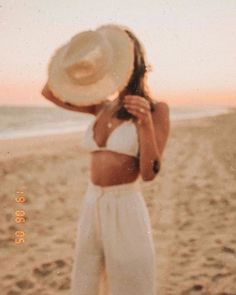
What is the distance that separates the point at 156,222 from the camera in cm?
586

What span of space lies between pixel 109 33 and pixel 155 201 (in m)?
4.88

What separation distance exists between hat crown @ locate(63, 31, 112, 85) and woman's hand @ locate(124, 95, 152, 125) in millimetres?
217

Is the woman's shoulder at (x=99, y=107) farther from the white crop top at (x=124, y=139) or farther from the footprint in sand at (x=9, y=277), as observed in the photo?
the footprint in sand at (x=9, y=277)

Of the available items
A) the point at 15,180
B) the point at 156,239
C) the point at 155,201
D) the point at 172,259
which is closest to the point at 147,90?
the point at 172,259

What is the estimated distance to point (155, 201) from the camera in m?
6.93

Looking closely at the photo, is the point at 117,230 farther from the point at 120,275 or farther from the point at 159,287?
the point at 159,287

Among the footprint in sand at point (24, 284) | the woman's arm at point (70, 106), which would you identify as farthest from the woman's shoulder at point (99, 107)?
the footprint in sand at point (24, 284)

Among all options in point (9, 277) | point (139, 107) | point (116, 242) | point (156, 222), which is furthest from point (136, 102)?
point (156, 222)

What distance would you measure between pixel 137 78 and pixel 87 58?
0.74ft

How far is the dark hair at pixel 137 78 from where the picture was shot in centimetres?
214

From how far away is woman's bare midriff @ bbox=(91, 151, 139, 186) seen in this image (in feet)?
7.07

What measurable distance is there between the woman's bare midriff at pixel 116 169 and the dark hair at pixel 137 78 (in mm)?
166

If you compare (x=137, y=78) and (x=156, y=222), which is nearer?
(x=137, y=78)

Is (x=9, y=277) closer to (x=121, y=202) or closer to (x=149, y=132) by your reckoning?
(x=121, y=202)
